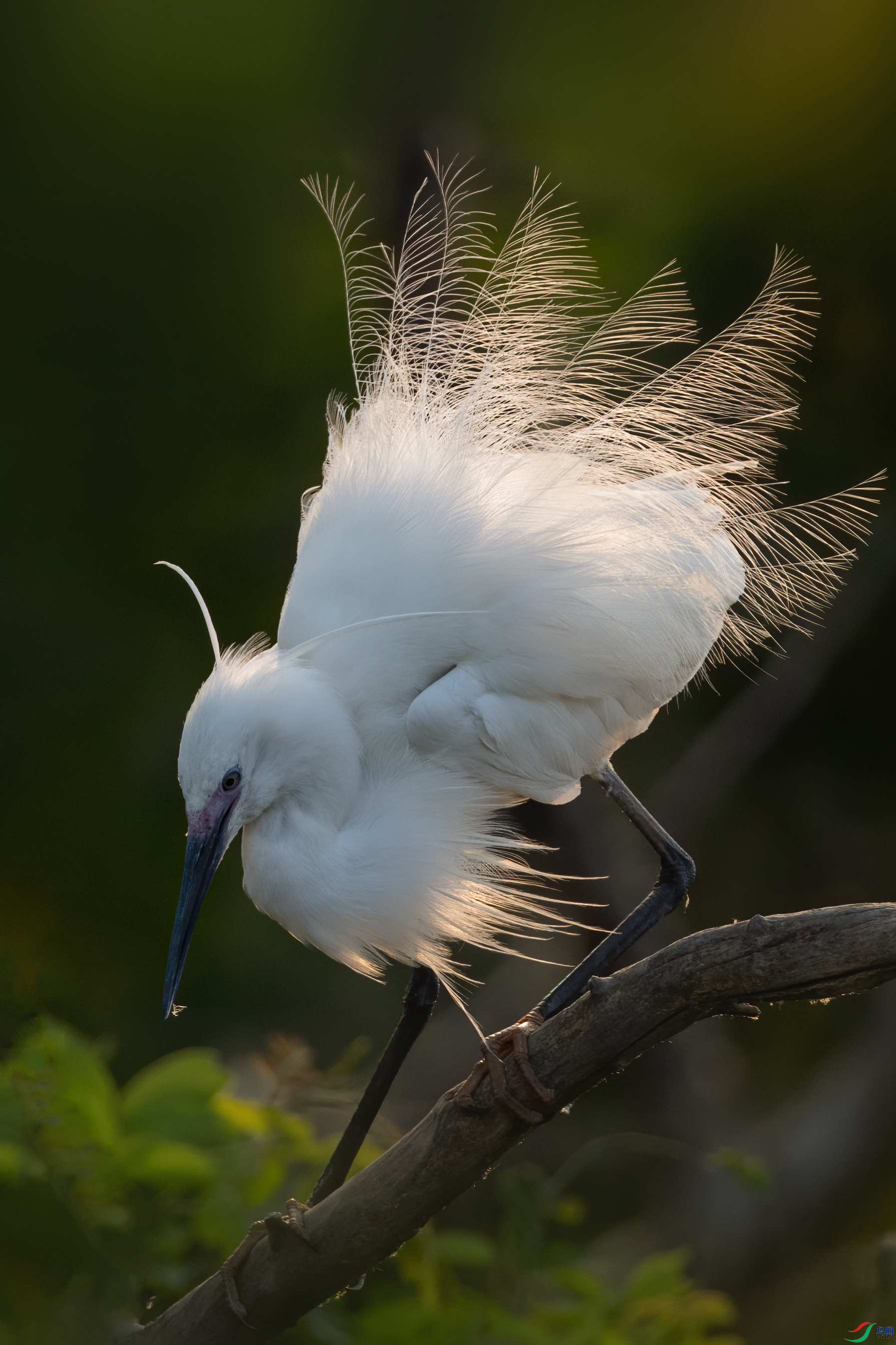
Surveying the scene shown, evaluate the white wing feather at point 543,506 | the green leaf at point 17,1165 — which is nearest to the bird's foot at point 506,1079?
the white wing feather at point 543,506

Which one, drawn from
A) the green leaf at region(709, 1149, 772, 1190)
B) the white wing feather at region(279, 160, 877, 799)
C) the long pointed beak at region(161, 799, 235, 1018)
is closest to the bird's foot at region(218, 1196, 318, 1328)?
the long pointed beak at region(161, 799, 235, 1018)

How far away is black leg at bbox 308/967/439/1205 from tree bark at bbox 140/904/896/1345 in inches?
6.1

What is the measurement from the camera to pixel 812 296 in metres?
1.43

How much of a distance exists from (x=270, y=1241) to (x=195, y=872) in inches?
15.7

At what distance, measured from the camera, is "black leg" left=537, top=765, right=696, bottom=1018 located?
1294mm

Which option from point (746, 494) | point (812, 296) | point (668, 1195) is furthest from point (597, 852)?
point (812, 296)

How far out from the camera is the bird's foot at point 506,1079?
1.13m

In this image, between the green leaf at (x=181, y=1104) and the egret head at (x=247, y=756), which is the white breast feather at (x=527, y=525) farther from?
the green leaf at (x=181, y=1104)

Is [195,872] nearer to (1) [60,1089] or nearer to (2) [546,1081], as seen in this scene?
(1) [60,1089]

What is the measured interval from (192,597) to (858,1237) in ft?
7.03

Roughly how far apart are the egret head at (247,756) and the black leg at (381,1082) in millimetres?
340

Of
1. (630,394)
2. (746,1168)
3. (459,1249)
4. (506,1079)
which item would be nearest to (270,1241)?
(459,1249)

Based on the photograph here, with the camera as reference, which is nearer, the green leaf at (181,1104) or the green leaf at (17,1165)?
the green leaf at (17,1165)

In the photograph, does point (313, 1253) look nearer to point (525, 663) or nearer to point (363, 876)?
point (363, 876)
